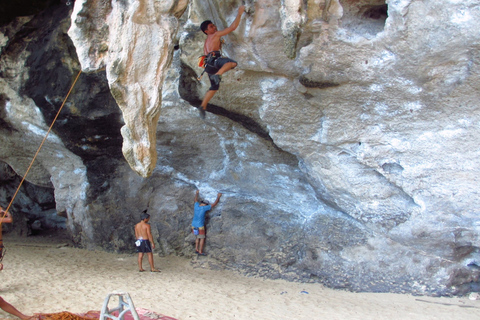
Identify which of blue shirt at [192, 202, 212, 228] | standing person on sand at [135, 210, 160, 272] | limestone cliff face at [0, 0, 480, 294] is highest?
limestone cliff face at [0, 0, 480, 294]

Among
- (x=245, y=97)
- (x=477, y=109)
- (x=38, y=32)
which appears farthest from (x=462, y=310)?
(x=38, y=32)

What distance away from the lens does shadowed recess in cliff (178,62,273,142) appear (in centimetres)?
505

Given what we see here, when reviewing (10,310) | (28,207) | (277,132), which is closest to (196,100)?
(277,132)

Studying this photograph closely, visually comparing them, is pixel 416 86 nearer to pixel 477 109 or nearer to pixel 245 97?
pixel 477 109

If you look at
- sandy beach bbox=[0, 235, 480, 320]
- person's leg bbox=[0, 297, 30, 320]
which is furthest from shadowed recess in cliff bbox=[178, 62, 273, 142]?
person's leg bbox=[0, 297, 30, 320]

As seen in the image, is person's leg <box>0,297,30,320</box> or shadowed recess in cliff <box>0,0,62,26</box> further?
shadowed recess in cliff <box>0,0,62,26</box>

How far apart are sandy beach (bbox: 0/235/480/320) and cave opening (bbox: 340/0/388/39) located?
9.81 ft

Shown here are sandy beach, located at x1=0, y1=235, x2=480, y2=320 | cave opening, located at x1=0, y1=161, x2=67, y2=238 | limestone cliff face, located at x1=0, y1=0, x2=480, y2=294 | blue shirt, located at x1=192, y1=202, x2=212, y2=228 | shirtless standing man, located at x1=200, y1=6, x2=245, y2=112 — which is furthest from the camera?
cave opening, located at x1=0, y1=161, x2=67, y2=238

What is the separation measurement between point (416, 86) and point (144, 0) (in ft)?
8.81

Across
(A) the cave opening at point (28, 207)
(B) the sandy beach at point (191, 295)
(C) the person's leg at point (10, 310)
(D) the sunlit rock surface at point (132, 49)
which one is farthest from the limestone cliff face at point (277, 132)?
(C) the person's leg at point (10, 310)

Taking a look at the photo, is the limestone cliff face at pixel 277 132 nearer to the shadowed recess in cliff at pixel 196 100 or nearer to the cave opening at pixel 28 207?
the shadowed recess in cliff at pixel 196 100

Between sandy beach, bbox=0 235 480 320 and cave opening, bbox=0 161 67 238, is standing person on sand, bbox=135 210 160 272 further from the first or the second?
cave opening, bbox=0 161 67 238

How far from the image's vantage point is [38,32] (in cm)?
576

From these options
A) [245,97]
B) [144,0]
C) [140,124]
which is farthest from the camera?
[245,97]
